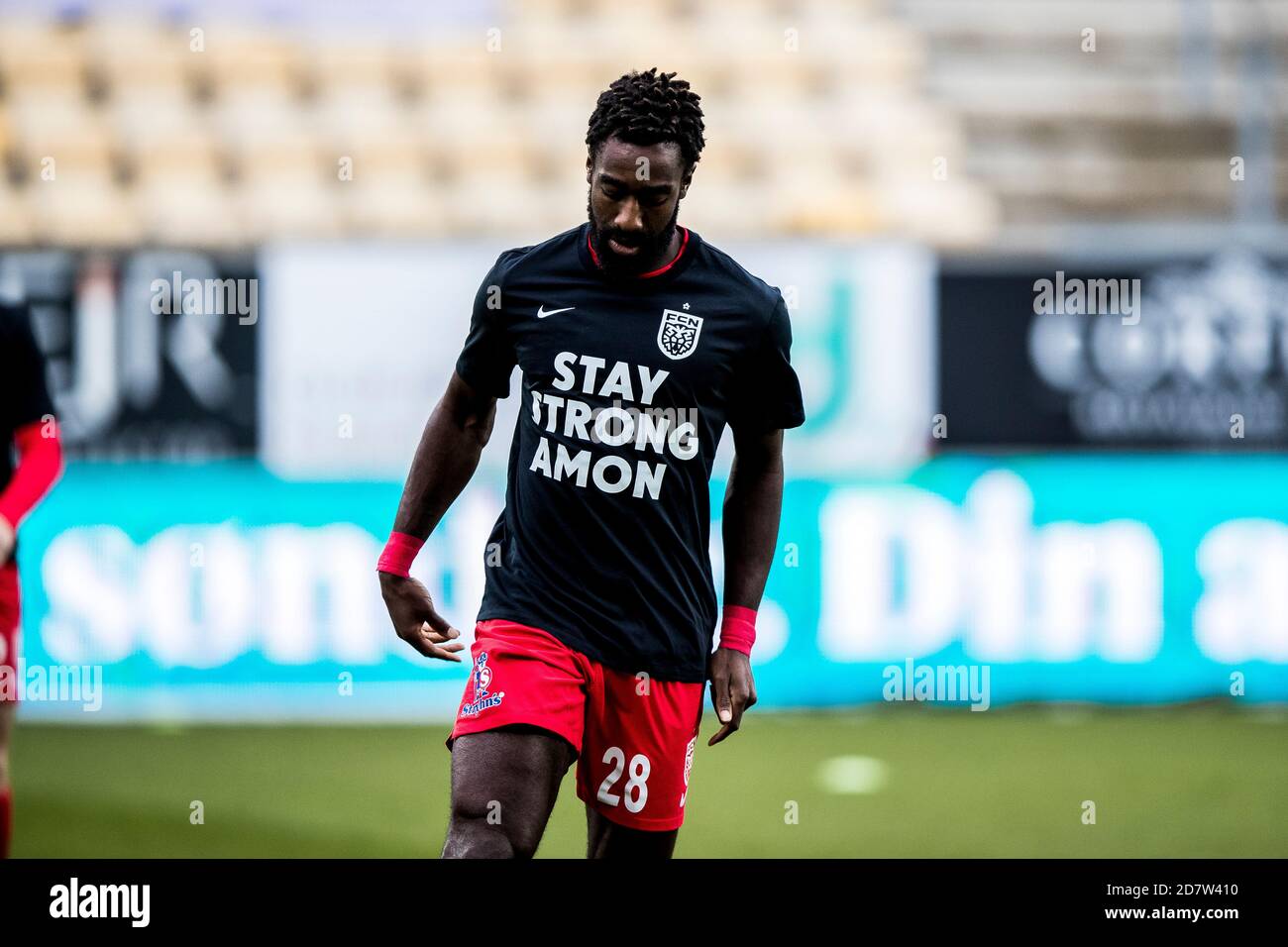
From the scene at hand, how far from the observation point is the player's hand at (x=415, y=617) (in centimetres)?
292

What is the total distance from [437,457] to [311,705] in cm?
434

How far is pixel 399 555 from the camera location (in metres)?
2.97

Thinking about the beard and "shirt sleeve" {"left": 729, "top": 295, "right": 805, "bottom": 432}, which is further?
"shirt sleeve" {"left": 729, "top": 295, "right": 805, "bottom": 432}

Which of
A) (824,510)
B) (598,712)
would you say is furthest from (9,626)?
(824,510)

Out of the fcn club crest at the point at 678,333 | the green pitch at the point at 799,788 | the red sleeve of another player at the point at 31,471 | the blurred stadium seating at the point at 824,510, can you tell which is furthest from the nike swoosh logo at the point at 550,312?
the blurred stadium seating at the point at 824,510

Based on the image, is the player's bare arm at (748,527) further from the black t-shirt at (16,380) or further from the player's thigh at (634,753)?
the black t-shirt at (16,380)

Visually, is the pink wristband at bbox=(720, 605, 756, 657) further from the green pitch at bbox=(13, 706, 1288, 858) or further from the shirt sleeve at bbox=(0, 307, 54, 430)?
the shirt sleeve at bbox=(0, 307, 54, 430)

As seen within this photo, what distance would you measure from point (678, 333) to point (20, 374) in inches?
84.9

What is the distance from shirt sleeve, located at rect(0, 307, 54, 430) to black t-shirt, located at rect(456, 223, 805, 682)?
174 cm

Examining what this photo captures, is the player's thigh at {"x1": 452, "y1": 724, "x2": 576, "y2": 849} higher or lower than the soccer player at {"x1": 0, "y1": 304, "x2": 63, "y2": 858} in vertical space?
lower

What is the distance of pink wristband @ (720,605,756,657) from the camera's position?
9.82ft

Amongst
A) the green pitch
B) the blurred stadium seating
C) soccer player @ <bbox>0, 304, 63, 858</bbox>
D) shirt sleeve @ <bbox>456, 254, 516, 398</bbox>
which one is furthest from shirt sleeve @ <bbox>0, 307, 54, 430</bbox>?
the blurred stadium seating

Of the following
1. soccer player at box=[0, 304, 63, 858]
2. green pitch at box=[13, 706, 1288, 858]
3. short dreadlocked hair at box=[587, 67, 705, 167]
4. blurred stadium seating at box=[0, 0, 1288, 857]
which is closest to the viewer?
short dreadlocked hair at box=[587, 67, 705, 167]

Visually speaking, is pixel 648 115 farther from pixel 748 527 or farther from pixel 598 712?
pixel 598 712
